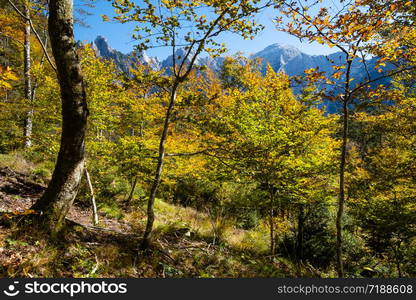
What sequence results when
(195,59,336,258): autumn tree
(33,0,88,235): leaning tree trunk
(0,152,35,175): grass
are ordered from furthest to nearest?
(0,152,35,175): grass → (195,59,336,258): autumn tree → (33,0,88,235): leaning tree trunk

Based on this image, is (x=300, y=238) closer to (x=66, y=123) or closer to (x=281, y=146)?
(x=281, y=146)

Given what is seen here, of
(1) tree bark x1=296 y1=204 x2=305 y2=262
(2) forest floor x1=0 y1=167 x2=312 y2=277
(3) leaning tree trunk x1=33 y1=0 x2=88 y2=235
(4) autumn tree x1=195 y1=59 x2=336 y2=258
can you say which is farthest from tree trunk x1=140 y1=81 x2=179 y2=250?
(1) tree bark x1=296 y1=204 x2=305 y2=262

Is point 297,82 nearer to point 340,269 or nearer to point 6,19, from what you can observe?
point 340,269

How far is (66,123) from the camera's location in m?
3.47

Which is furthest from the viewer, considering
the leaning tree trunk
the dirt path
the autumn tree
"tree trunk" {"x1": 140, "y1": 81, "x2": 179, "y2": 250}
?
the autumn tree

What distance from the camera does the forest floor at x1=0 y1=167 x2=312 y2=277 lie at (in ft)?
9.65

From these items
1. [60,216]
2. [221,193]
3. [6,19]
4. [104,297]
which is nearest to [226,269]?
[104,297]

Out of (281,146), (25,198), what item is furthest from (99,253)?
(281,146)

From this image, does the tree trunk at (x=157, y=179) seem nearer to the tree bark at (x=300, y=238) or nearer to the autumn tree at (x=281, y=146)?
the autumn tree at (x=281, y=146)

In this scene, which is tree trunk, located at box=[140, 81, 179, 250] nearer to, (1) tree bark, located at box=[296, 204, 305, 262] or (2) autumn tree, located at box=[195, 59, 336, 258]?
(2) autumn tree, located at box=[195, 59, 336, 258]

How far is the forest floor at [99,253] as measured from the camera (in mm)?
2941

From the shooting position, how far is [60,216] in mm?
3555

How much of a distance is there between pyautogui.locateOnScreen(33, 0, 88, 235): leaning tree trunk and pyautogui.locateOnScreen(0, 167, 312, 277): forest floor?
34 cm

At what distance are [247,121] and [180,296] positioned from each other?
5.76 meters
